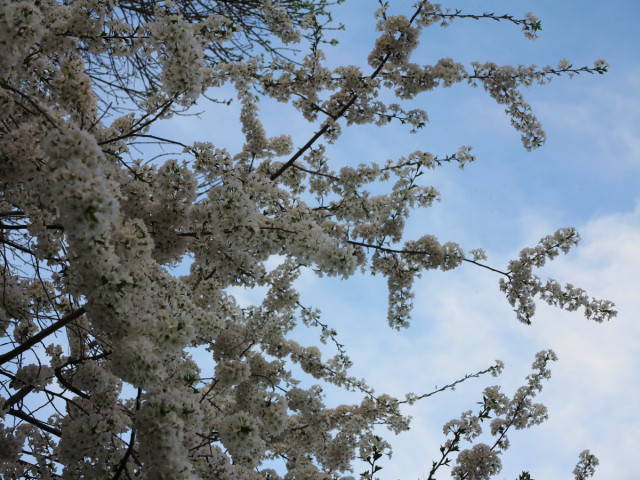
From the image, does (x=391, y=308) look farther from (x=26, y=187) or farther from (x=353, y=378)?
(x=26, y=187)

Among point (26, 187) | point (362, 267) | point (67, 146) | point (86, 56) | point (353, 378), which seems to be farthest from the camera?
point (86, 56)

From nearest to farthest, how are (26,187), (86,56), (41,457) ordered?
(26,187), (41,457), (86,56)

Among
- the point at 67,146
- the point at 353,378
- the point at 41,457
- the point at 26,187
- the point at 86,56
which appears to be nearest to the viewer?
the point at 67,146

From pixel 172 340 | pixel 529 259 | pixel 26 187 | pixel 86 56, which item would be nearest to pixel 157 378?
pixel 172 340

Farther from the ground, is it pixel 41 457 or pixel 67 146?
pixel 67 146

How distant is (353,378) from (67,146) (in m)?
4.34

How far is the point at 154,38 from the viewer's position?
364 cm

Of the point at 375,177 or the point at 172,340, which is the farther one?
the point at 375,177

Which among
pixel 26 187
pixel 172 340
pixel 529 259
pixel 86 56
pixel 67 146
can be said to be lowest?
pixel 172 340

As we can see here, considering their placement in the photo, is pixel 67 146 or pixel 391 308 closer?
pixel 67 146

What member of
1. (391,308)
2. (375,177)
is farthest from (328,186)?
(391,308)

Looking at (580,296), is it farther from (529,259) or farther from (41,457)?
(41,457)

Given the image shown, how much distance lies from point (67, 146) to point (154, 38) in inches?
57.7

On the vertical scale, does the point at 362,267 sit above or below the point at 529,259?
below
